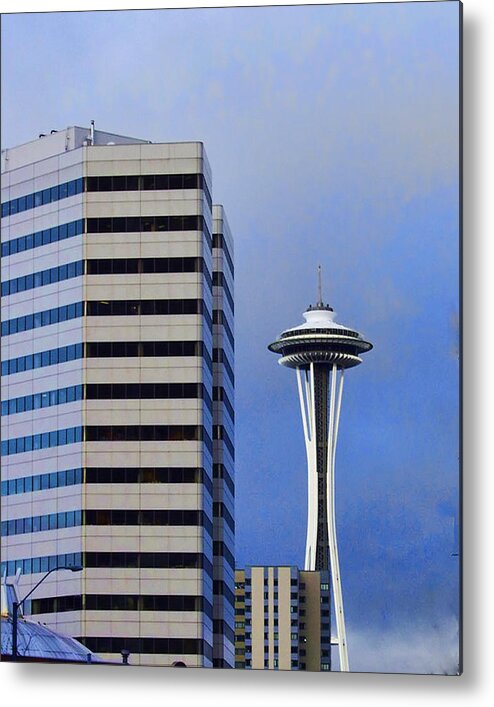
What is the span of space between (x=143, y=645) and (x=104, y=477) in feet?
4.51

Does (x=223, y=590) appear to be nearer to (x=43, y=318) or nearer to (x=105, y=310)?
(x=105, y=310)

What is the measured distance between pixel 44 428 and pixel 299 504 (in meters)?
1.83

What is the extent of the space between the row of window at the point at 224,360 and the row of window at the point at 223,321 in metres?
0.13

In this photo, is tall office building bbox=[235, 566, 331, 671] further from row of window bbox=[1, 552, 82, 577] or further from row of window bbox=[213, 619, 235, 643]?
row of window bbox=[1, 552, 82, 577]

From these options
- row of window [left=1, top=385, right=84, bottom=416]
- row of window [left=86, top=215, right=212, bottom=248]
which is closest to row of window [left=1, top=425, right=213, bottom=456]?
row of window [left=1, top=385, right=84, bottom=416]

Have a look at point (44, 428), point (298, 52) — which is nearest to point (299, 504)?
point (44, 428)

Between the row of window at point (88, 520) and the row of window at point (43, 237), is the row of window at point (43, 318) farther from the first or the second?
the row of window at point (88, 520)

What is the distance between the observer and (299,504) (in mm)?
11078

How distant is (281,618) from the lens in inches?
468

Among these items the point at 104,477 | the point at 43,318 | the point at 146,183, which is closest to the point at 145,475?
the point at 104,477

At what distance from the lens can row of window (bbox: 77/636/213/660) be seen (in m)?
10.5

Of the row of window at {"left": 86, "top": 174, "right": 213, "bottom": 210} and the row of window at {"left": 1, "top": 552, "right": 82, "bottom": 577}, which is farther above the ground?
the row of window at {"left": 86, "top": 174, "right": 213, "bottom": 210}

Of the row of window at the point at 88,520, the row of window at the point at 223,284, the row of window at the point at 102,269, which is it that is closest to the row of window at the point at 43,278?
the row of window at the point at 102,269

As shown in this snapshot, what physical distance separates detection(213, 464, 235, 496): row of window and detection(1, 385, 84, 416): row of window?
1.02 m
